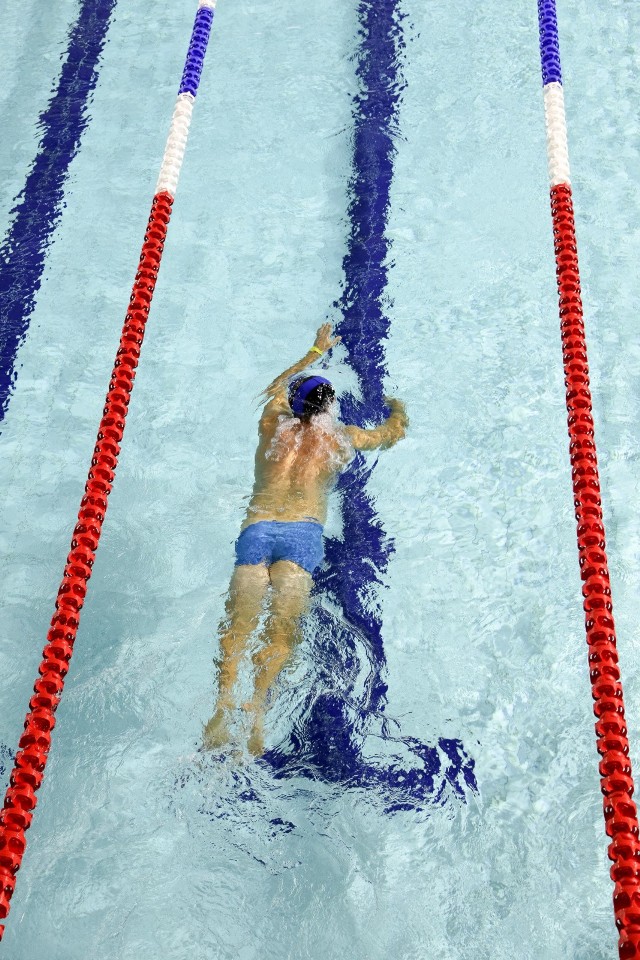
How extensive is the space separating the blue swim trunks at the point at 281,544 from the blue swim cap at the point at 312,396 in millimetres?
358

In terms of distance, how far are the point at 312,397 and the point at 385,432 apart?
16.9 inches

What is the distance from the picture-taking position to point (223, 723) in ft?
8.48

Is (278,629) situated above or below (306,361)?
below

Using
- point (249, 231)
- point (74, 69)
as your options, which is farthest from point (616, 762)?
point (74, 69)

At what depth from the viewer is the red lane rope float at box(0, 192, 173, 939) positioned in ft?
5.90

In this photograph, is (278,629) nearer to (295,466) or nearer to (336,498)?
(295,466)

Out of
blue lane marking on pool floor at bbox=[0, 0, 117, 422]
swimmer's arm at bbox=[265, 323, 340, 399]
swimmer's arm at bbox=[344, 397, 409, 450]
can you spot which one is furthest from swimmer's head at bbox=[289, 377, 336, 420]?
blue lane marking on pool floor at bbox=[0, 0, 117, 422]

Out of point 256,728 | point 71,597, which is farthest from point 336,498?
point 71,597

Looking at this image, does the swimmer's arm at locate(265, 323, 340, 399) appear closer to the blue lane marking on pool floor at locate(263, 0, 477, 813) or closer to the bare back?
the blue lane marking on pool floor at locate(263, 0, 477, 813)

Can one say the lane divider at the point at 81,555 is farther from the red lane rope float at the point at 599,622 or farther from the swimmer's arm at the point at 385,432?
the red lane rope float at the point at 599,622

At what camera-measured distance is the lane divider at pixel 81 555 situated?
181cm

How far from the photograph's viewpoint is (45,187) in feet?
14.8

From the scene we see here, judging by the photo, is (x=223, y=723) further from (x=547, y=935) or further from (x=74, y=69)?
(x=74, y=69)

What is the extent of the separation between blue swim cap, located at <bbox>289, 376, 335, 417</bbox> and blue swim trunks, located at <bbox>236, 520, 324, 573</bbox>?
1.17 ft
